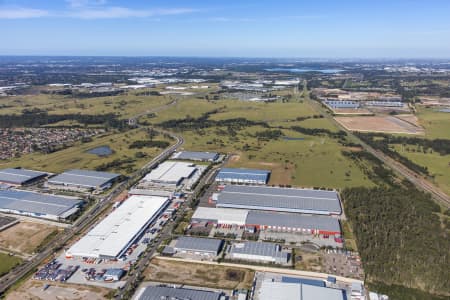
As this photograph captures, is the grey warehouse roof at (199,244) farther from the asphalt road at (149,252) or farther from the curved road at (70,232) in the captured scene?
the curved road at (70,232)

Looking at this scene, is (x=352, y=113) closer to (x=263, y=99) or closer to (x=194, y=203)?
(x=263, y=99)

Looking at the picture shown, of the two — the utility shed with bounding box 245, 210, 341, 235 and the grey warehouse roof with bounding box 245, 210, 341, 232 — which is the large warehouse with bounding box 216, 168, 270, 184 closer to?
the grey warehouse roof with bounding box 245, 210, 341, 232

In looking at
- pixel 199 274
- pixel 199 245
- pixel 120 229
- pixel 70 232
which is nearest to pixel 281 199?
pixel 199 245

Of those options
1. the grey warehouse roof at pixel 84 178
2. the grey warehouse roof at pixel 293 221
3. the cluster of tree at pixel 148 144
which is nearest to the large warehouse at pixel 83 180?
the grey warehouse roof at pixel 84 178

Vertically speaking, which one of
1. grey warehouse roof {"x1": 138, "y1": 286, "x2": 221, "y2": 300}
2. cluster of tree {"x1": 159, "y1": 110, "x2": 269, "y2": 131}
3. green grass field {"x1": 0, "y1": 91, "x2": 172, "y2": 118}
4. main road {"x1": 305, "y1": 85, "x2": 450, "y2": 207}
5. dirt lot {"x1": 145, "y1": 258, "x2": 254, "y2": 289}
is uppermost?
green grass field {"x1": 0, "y1": 91, "x2": 172, "y2": 118}

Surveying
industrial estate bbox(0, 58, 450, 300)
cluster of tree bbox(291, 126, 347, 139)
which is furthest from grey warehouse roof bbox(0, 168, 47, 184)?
cluster of tree bbox(291, 126, 347, 139)

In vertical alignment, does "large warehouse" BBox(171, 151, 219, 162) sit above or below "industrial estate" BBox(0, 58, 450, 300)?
above

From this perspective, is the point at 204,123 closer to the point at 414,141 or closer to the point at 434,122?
the point at 414,141
